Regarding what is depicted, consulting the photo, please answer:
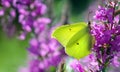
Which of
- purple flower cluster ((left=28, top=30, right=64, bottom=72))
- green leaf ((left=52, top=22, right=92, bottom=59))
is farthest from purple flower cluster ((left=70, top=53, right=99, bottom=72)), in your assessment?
purple flower cluster ((left=28, top=30, right=64, bottom=72))

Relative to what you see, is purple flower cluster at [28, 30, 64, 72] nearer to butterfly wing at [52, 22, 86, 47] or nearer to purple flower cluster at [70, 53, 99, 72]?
butterfly wing at [52, 22, 86, 47]

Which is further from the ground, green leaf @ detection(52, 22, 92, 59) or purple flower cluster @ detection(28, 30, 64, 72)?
green leaf @ detection(52, 22, 92, 59)

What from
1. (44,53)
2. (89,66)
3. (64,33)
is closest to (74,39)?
(64,33)

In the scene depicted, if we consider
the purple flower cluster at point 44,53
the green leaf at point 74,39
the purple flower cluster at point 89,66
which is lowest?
the purple flower cluster at point 44,53

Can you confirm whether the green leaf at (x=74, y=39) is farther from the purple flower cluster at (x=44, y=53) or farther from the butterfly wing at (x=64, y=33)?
the purple flower cluster at (x=44, y=53)

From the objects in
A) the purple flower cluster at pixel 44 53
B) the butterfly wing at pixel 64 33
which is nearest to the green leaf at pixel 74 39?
the butterfly wing at pixel 64 33

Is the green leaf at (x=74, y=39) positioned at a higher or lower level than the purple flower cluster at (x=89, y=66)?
higher

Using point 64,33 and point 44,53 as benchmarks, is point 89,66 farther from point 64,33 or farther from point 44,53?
point 44,53

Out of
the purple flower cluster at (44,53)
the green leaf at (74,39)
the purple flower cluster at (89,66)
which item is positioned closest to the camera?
the purple flower cluster at (89,66)

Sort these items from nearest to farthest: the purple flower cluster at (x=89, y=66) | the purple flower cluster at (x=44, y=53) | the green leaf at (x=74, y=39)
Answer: the purple flower cluster at (x=89, y=66) < the green leaf at (x=74, y=39) < the purple flower cluster at (x=44, y=53)

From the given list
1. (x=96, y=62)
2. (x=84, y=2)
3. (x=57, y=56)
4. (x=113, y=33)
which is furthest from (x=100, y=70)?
(x=84, y=2)

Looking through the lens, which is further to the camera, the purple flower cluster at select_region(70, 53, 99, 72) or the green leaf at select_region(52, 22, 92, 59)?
the green leaf at select_region(52, 22, 92, 59)
